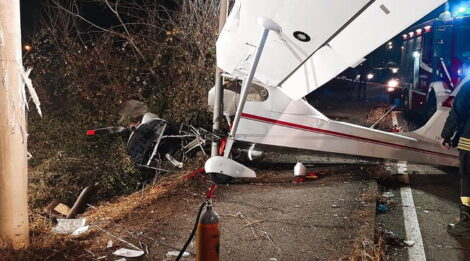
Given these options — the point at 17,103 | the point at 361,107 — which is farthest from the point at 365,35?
the point at 361,107

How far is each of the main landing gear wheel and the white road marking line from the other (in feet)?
8.41

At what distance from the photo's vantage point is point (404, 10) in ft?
11.5

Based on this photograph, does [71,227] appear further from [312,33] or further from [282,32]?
[312,33]

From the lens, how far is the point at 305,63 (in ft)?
17.0

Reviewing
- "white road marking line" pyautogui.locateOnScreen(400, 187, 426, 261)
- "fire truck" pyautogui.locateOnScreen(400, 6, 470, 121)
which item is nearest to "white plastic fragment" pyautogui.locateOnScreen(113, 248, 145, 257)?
"white road marking line" pyautogui.locateOnScreen(400, 187, 426, 261)

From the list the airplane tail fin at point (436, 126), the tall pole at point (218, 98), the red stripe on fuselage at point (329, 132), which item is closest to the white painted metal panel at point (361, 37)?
the red stripe on fuselage at point (329, 132)

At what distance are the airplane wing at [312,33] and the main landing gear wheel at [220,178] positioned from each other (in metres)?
1.62

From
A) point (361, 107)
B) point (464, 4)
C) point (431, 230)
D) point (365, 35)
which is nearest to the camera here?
point (365, 35)

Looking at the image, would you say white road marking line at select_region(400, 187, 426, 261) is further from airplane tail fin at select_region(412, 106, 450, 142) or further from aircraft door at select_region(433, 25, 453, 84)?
aircraft door at select_region(433, 25, 453, 84)

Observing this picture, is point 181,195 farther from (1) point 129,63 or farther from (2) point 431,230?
(1) point 129,63

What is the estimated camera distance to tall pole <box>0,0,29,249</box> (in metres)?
3.69

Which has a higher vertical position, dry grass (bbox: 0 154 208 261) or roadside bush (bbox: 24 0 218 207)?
roadside bush (bbox: 24 0 218 207)

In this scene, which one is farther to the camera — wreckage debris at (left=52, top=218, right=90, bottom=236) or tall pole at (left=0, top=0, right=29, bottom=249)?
wreckage debris at (left=52, top=218, right=90, bottom=236)

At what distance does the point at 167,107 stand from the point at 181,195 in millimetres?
3857
